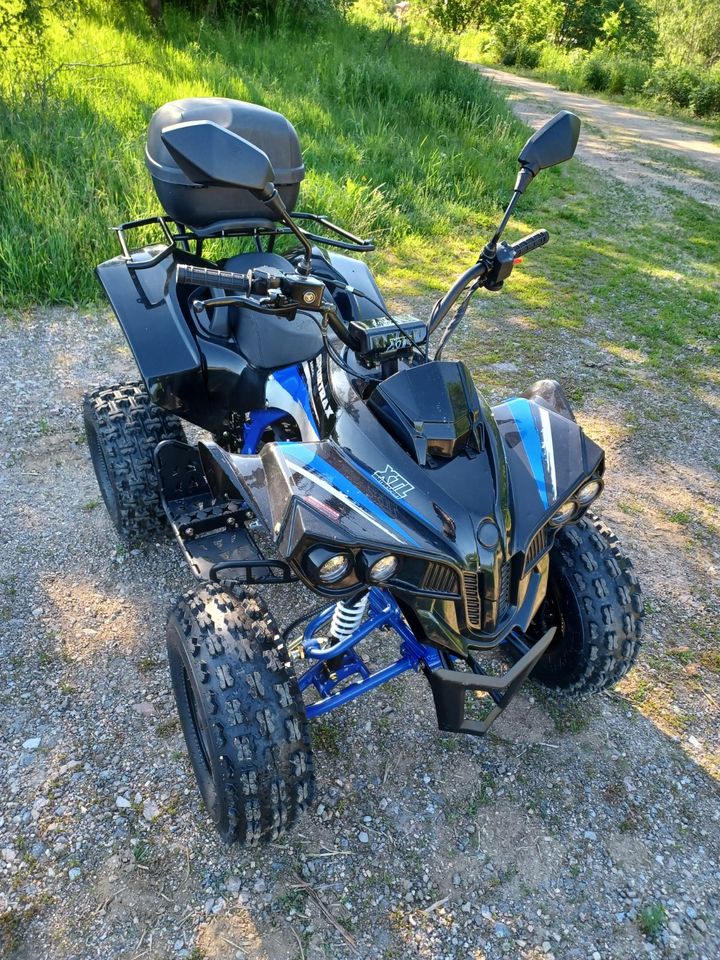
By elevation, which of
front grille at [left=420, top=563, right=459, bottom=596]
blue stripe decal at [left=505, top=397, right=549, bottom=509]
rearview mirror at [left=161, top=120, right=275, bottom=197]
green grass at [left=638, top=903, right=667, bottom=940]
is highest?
rearview mirror at [left=161, top=120, right=275, bottom=197]

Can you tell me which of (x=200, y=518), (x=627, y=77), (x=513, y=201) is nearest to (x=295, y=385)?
(x=200, y=518)

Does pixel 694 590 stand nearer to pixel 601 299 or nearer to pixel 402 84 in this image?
pixel 601 299

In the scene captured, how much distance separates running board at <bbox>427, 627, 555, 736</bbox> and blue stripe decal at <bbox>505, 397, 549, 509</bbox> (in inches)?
16.7

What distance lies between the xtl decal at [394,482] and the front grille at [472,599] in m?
0.25

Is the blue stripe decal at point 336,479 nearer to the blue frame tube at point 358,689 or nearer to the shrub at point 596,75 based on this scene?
the blue frame tube at point 358,689

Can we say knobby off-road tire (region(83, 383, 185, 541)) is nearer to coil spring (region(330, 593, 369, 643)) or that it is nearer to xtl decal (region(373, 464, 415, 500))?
coil spring (region(330, 593, 369, 643))

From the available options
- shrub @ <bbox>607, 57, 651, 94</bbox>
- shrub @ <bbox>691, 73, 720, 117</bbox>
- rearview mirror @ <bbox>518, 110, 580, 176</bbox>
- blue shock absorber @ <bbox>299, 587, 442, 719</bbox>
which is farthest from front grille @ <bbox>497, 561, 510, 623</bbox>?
shrub @ <bbox>607, 57, 651, 94</bbox>

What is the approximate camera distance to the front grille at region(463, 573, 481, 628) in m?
1.76

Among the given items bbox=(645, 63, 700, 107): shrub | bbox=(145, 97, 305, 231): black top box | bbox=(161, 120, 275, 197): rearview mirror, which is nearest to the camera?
bbox=(161, 120, 275, 197): rearview mirror

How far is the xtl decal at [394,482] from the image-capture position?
1.80m

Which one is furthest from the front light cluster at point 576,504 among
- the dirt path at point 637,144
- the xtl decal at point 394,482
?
the dirt path at point 637,144

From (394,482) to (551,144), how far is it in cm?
121

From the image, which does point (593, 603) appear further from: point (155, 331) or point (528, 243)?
point (155, 331)

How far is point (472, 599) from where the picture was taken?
5.88 feet
